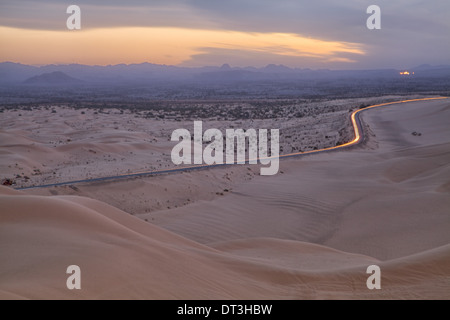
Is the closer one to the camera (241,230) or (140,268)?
(140,268)

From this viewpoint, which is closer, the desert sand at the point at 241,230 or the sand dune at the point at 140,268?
the sand dune at the point at 140,268

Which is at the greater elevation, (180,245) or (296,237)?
(180,245)

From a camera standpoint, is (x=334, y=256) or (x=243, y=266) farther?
(x=334, y=256)

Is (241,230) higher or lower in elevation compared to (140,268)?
lower

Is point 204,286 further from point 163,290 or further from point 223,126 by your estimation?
point 223,126

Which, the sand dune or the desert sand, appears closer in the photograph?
the sand dune

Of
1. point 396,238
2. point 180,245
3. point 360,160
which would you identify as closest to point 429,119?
point 360,160

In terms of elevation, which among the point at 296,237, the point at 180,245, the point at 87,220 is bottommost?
the point at 296,237
